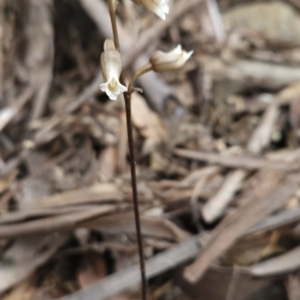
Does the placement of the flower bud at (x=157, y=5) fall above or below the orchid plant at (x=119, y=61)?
above

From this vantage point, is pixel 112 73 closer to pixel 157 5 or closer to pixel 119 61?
pixel 119 61

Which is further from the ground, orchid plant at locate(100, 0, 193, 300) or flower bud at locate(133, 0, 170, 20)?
flower bud at locate(133, 0, 170, 20)

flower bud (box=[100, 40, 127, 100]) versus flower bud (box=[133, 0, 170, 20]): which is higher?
flower bud (box=[133, 0, 170, 20])

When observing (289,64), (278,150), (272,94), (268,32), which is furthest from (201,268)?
(268,32)

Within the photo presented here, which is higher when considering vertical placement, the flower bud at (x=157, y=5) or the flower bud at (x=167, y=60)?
the flower bud at (x=157, y=5)

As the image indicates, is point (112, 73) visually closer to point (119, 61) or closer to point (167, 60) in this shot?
point (119, 61)

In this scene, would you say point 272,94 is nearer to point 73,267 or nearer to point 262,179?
point 262,179

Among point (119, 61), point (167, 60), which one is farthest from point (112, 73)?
point (167, 60)

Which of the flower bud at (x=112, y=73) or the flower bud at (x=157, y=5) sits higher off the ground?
the flower bud at (x=157, y=5)
